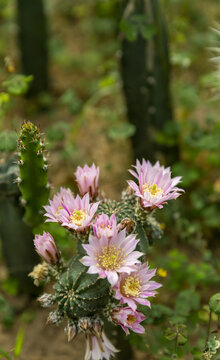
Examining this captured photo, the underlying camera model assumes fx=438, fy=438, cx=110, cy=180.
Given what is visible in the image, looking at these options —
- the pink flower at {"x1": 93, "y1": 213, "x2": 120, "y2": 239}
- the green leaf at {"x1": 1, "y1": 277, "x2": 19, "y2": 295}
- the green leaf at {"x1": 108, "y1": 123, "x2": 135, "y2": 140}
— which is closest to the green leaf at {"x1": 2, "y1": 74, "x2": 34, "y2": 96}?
the green leaf at {"x1": 108, "y1": 123, "x2": 135, "y2": 140}

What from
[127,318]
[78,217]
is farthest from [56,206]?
[127,318]

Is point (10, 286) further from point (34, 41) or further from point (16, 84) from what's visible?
point (34, 41)

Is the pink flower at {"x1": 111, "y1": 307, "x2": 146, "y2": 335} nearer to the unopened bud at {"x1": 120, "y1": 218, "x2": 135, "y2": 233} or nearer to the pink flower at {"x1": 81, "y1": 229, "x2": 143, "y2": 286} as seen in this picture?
the pink flower at {"x1": 81, "y1": 229, "x2": 143, "y2": 286}

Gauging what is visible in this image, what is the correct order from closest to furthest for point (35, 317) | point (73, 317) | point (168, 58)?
point (73, 317) < point (35, 317) < point (168, 58)

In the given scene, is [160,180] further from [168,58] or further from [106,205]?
[168,58]

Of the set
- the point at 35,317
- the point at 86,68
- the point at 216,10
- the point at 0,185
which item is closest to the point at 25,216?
the point at 0,185

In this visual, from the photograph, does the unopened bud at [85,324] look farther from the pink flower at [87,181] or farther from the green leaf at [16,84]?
the green leaf at [16,84]
